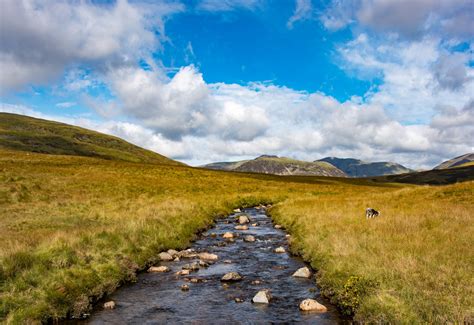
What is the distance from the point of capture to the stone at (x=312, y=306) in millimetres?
12079

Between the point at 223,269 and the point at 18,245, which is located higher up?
the point at 18,245

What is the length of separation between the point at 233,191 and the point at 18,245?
4499 cm

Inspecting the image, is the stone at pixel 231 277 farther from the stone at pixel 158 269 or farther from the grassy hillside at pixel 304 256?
the grassy hillside at pixel 304 256

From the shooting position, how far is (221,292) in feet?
46.2

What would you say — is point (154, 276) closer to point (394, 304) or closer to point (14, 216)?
point (394, 304)

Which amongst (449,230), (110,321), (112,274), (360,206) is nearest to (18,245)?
(112,274)

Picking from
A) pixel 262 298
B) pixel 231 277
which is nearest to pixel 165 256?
pixel 231 277

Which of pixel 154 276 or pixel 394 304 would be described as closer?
pixel 394 304

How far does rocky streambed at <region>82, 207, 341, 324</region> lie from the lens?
1166cm

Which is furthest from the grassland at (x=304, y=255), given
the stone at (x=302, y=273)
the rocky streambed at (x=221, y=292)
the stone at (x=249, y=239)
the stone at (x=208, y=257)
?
the stone at (x=249, y=239)

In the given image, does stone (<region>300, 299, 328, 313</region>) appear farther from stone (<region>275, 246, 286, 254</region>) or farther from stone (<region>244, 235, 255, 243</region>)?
stone (<region>244, 235, 255, 243</region>)

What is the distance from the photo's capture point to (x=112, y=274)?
1487 centimetres

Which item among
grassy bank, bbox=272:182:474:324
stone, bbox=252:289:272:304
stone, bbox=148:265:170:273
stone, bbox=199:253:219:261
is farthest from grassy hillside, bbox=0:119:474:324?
stone, bbox=199:253:219:261

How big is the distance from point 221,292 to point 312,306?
A: 12.6ft
